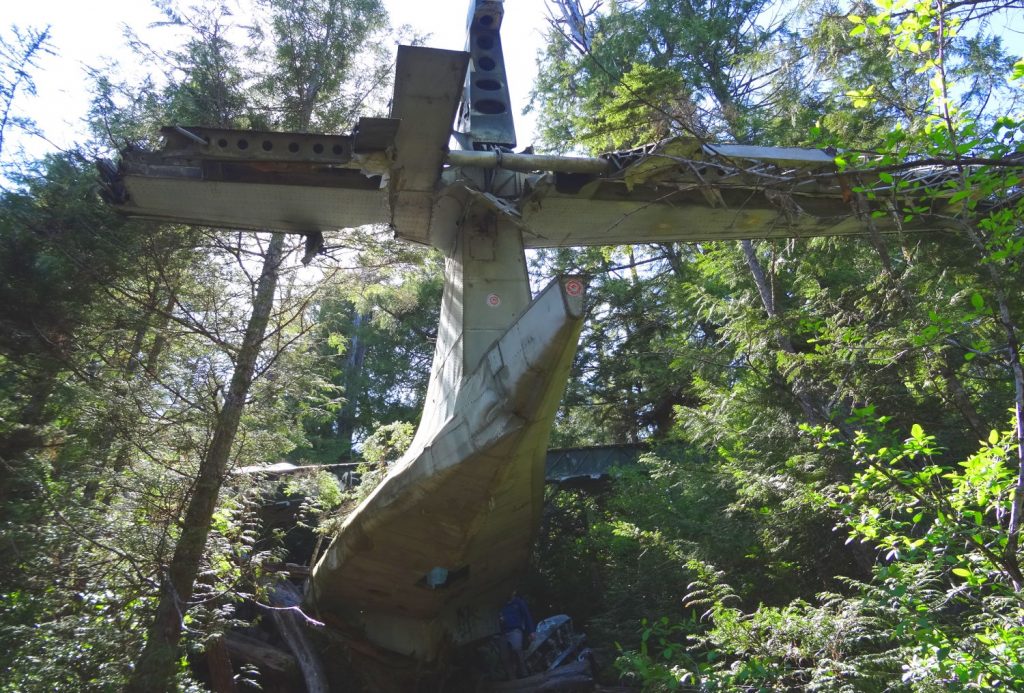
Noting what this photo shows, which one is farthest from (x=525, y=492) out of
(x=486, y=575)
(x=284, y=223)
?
(x=284, y=223)

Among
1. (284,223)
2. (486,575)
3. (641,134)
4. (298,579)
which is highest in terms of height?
(641,134)

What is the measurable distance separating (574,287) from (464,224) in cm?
287

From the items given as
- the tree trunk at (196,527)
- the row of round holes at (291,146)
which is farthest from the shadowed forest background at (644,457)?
the row of round holes at (291,146)

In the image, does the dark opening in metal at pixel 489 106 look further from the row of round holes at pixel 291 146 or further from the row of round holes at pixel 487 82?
the row of round holes at pixel 291 146

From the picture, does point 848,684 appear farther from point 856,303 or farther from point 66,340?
point 66,340

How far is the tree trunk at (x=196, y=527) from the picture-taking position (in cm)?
602

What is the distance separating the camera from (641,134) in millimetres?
9656

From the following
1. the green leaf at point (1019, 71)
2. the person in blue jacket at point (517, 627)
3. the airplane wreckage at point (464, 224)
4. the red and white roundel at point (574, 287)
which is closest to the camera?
the green leaf at point (1019, 71)

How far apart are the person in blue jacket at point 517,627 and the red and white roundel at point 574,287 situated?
5.95m

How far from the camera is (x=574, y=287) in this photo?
4961 millimetres

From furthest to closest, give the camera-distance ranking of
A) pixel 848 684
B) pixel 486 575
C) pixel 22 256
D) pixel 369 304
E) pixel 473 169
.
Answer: pixel 369 304 → pixel 22 256 → pixel 486 575 → pixel 473 169 → pixel 848 684

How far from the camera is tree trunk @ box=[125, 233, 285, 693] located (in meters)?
6.02

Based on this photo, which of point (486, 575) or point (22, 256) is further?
point (22, 256)

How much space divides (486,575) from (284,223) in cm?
464
